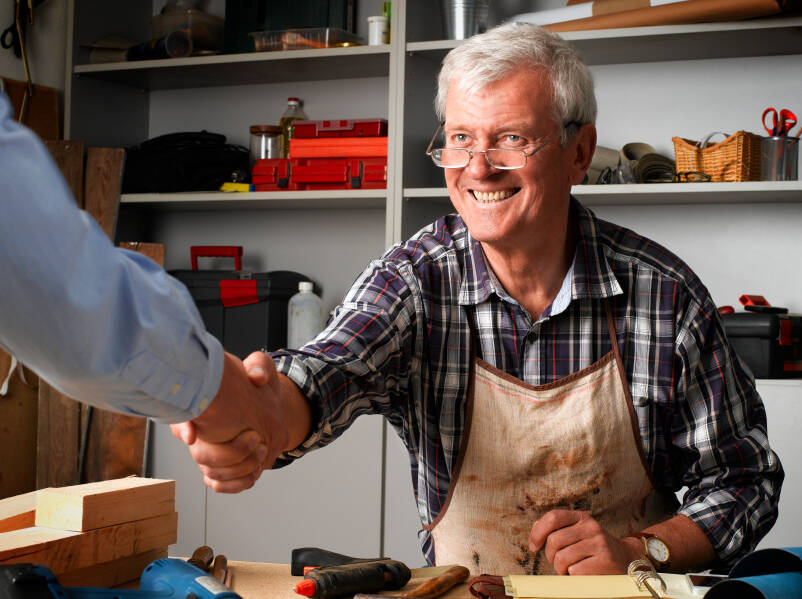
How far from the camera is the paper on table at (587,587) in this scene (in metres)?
0.95

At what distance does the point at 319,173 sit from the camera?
282cm

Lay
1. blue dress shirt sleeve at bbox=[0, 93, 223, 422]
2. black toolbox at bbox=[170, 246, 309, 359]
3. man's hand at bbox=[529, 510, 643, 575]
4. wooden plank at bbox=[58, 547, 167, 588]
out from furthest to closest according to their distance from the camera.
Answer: black toolbox at bbox=[170, 246, 309, 359], man's hand at bbox=[529, 510, 643, 575], wooden plank at bbox=[58, 547, 167, 588], blue dress shirt sleeve at bbox=[0, 93, 223, 422]

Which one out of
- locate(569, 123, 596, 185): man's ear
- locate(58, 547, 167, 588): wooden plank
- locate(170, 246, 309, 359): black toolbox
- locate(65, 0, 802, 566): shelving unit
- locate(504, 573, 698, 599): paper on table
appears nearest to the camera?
locate(504, 573, 698, 599): paper on table

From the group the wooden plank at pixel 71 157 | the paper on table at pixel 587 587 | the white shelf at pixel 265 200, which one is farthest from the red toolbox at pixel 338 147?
the paper on table at pixel 587 587

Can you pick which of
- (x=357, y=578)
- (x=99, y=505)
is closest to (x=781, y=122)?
(x=357, y=578)

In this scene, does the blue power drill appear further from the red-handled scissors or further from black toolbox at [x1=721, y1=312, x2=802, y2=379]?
the red-handled scissors

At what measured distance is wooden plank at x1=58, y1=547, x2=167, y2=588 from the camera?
1066 mm

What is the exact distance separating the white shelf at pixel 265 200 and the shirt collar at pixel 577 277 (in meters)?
1.25

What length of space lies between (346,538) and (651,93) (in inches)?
67.1

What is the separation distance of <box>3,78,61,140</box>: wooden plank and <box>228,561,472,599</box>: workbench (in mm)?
2387

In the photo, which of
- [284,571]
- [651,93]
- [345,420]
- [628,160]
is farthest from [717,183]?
[284,571]

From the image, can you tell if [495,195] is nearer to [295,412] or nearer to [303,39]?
[295,412]

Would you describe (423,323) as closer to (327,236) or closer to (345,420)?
(345,420)

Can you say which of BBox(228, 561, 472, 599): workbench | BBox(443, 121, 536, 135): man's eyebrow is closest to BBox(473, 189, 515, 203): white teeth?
BBox(443, 121, 536, 135): man's eyebrow
